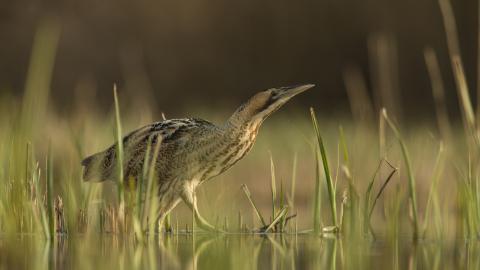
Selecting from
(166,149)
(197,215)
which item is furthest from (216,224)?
(166,149)

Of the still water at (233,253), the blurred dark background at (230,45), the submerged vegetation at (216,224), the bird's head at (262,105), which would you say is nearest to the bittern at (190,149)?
the bird's head at (262,105)

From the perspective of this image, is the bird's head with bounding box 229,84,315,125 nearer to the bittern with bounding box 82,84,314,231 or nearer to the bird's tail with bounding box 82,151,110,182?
the bittern with bounding box 82,84,314,231

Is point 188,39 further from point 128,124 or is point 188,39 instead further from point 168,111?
point 128,124

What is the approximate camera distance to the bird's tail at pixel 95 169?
416 cm

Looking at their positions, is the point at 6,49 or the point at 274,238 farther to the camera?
the point at 6,49

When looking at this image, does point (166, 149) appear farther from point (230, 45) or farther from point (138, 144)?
point (230, 45)

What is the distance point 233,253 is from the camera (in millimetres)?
3189

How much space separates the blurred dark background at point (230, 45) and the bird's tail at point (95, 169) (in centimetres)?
655

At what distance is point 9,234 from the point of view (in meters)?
3.53

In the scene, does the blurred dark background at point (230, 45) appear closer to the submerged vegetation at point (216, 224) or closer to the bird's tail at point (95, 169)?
the bird's tail at point (95, 169)

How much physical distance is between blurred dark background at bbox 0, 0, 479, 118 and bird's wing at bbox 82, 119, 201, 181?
21.6 feet

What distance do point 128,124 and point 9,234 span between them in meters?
4.81

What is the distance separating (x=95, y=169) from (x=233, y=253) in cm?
114

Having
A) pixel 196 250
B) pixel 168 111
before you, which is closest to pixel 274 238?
pixel 196 250
